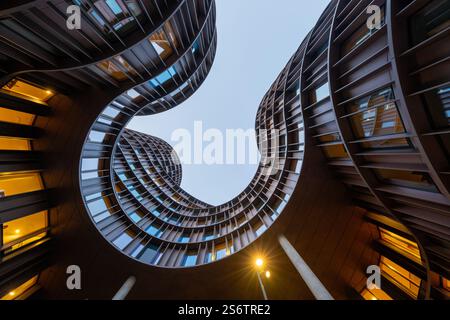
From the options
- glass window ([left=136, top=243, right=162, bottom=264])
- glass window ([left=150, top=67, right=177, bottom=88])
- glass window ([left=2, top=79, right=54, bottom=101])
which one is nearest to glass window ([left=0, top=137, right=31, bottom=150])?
glass window ([left=2, top=79, right=54, bottom=101])

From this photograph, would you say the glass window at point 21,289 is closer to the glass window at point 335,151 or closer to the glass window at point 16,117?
the glass window at point 16,117

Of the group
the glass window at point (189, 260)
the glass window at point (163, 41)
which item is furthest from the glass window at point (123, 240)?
the glass window at point (163, 41)

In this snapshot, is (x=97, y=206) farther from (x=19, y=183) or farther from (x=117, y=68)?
(x=117, y=68)

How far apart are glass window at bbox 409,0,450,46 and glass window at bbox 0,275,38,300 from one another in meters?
23.8

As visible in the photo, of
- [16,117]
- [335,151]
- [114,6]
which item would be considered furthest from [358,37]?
[16,117]

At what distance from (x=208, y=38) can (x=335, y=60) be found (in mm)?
12451

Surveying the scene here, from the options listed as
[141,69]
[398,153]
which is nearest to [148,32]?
[141,69]

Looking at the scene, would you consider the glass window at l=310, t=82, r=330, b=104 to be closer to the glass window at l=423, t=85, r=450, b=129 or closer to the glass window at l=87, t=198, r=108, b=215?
the glass window at l=423, t=85, r=450, b=129

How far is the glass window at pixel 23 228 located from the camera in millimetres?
9742

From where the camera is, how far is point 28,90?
1003 cm

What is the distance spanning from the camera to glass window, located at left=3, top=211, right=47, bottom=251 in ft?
32.0

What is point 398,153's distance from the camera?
6.82m

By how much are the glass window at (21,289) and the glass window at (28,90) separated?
1231 cm

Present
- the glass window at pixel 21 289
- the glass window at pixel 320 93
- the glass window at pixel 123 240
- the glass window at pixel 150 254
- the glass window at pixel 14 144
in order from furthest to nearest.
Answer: the glass window at pixel 150 254 < the glass window at pixel 123 240 < the glass window at pixel 21 289 < the glass window at pixel 320 93 < the glass window at pixel 14 144
